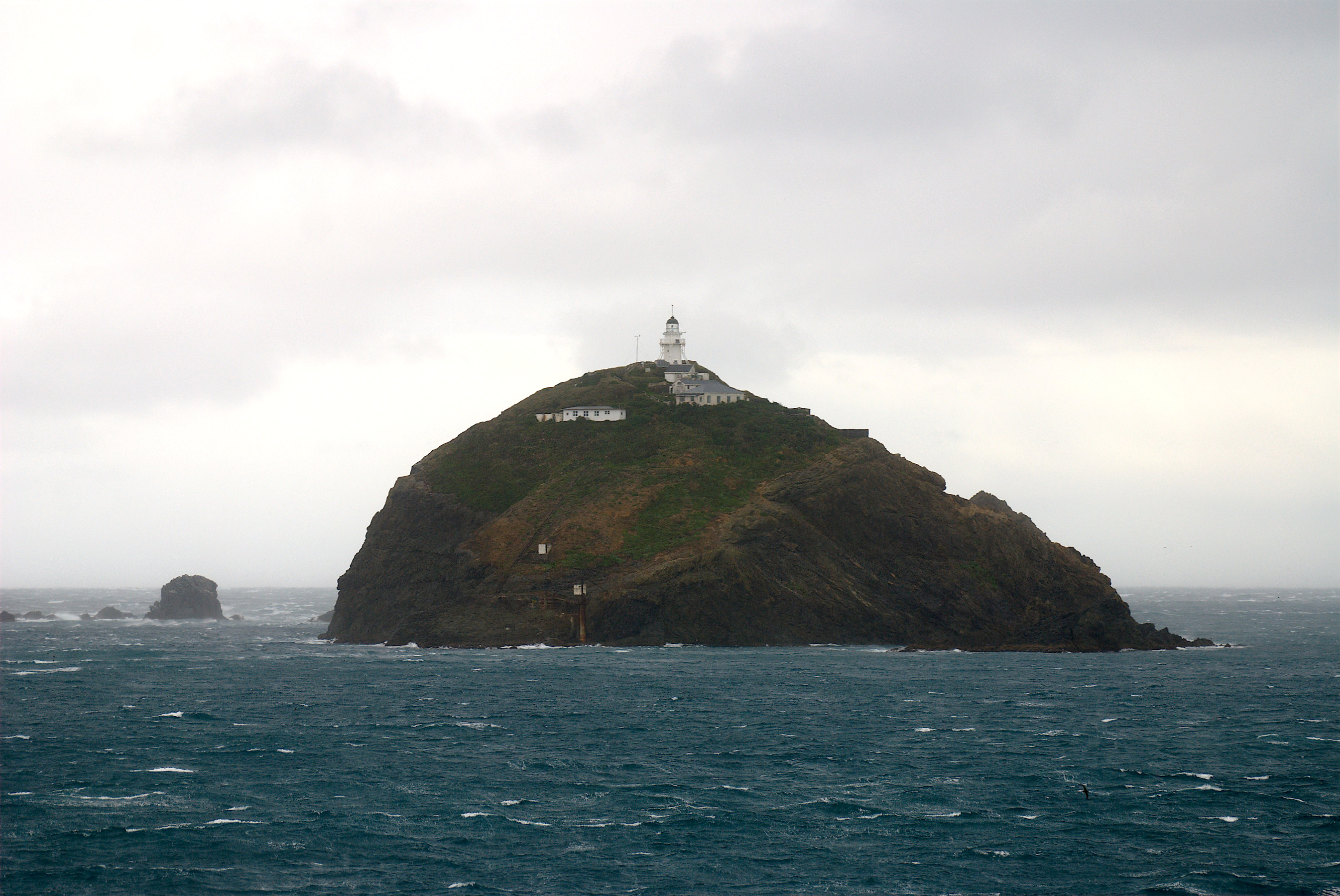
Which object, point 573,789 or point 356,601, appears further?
point 356,601

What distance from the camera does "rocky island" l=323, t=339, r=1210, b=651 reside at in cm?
11962

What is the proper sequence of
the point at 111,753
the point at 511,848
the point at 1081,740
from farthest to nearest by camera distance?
the point at 1081,740
the point at 111,753
the point at 511,848

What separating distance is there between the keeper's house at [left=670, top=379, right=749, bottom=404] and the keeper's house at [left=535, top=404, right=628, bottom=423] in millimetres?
10051

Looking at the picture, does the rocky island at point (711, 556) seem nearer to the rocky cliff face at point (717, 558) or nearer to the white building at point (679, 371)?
the rocky cliff face at point (717, 558)

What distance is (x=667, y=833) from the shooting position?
146ft

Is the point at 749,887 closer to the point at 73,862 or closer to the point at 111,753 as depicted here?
the point at 73,862

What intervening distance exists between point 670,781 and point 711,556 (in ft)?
223

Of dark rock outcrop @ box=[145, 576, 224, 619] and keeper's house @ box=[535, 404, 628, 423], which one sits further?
dark rock outcrop @ box=[145, 576, 224, 619]

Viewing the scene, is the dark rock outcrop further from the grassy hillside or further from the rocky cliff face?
the grassy hillside

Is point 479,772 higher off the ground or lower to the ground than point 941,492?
lower

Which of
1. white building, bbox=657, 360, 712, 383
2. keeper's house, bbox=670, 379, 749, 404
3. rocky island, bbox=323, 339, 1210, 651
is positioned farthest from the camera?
white building, bbox=657, 360, 712, 383

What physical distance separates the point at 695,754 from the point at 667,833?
1501 centimetres

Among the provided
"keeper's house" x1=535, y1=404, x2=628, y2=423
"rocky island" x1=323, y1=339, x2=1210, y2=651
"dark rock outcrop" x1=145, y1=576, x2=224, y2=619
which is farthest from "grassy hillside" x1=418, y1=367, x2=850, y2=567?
"dark rock outcrop" x1=145, y1=576, x2=224, y2=619

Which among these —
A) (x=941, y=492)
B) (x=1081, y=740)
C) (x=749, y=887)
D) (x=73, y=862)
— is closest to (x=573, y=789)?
(x=749, y=887)
